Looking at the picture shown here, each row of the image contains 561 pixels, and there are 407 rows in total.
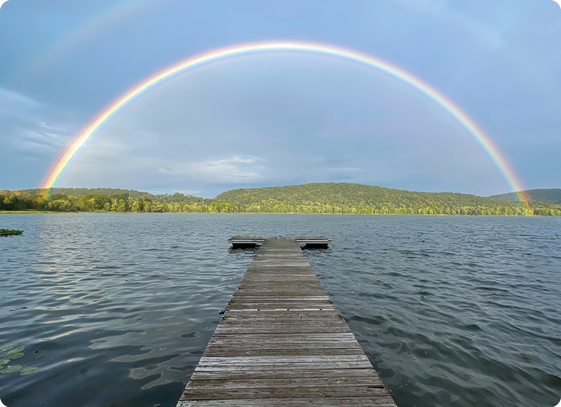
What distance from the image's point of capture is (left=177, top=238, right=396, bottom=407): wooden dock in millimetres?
3605

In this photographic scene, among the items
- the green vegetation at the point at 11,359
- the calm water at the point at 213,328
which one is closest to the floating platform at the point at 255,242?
the calm water at the point at 213,328

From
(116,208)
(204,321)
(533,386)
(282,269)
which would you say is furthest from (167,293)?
(116,208)

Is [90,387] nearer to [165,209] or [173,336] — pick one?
[173,336]

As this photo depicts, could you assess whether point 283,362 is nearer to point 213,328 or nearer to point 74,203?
point 213,328

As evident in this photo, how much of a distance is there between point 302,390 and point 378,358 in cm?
319

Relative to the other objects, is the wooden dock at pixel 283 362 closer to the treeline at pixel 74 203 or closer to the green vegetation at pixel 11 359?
the green vegetation at pixel 11 359

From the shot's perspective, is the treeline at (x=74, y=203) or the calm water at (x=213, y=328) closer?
the calm water at (x=213, y=328)

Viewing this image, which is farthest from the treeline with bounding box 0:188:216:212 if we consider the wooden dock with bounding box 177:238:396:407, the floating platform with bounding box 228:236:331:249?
the wooden dock with bounding box 177:238:396:407

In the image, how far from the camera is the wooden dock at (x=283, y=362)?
11.8 feet

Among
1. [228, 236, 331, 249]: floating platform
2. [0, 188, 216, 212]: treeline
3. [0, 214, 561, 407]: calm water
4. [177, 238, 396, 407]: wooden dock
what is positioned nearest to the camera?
[177, 238, 396, 407]: wooden dock

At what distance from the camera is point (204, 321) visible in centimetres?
792

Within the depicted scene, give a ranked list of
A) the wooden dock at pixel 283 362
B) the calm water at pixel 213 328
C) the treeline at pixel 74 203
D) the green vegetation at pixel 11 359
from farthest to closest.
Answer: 1. the treeline at pixel 74 203
2. the green vegetation at pixel 11 359
3. the calm water at pixel 213 328
4. the wooden dock at pixel 283 362

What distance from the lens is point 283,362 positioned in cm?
448

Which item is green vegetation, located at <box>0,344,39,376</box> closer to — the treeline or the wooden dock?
the wooden dock
